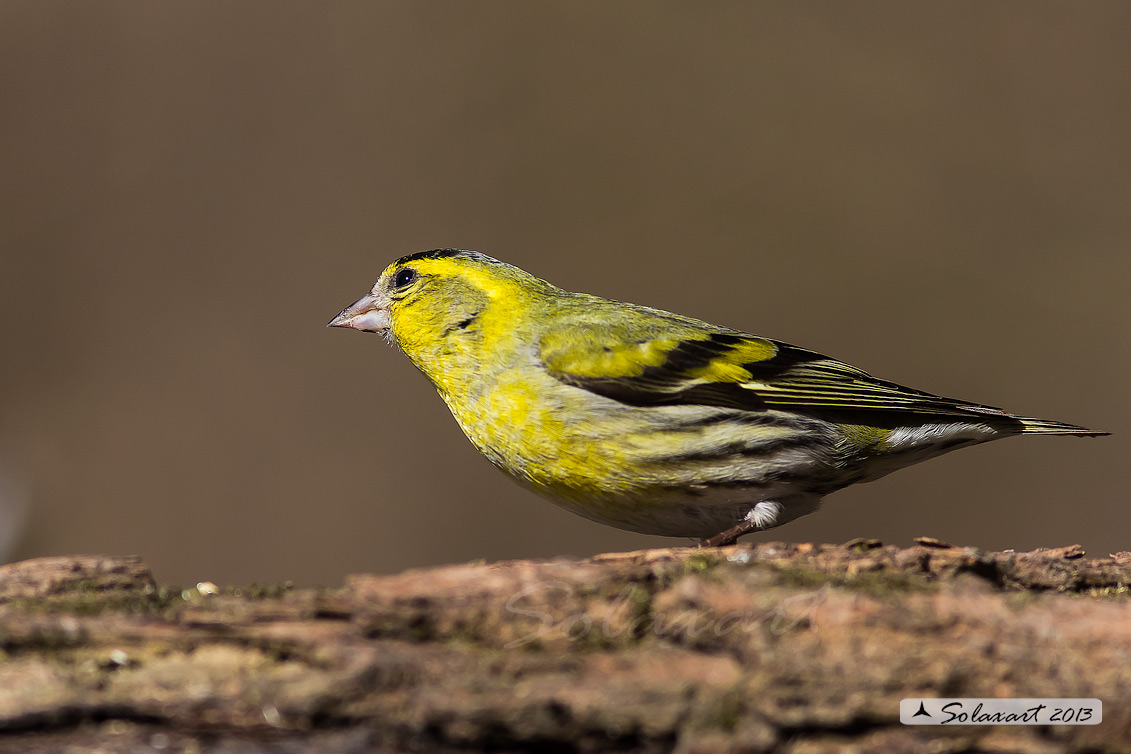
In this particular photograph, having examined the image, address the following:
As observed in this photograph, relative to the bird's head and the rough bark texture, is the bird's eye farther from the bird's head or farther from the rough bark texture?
the rough bark texture

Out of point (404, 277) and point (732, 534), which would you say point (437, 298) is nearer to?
point (404, 277)

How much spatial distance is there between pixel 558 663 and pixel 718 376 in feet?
6.65

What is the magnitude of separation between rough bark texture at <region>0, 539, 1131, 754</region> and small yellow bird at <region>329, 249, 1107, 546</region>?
110 cm

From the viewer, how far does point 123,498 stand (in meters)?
6.76

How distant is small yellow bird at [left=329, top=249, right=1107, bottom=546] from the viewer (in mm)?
3297

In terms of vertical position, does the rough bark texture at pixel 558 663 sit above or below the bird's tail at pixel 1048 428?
below

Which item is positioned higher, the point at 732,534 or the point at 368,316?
the point at 368,316

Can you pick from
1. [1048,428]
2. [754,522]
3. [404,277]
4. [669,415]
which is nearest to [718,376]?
[669,415]

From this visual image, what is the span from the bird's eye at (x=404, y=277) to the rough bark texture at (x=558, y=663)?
2.37 meters

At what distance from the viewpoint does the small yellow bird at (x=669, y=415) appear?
330 cm

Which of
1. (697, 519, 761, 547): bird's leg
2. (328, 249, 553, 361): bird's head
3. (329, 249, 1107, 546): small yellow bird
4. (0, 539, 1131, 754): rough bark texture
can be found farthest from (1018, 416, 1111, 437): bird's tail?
(328, 249, 553, 361): bird's head

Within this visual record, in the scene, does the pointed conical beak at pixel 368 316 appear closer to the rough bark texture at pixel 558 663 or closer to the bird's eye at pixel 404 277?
the bird's eye at pixel 404 277

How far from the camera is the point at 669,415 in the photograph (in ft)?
11.3

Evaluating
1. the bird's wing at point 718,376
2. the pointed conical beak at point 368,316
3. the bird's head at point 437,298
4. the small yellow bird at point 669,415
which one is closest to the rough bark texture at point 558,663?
the small yellow bird at point 669,415
